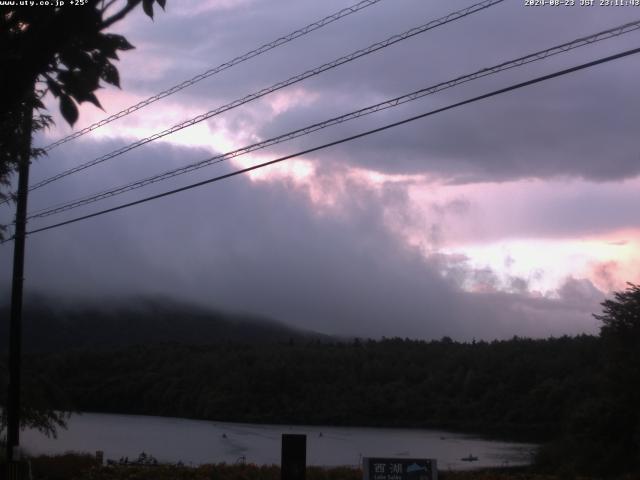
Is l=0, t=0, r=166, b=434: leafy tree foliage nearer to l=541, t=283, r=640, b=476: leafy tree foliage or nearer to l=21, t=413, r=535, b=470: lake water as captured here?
l=21, t=413, r=535, b=470: lake water

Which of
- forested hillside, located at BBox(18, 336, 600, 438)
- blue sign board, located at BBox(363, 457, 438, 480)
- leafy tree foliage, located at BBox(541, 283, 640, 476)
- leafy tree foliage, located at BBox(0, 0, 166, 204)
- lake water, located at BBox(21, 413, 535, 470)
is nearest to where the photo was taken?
leafy tree foliage, located at BBox(0, 0, 166, 204)

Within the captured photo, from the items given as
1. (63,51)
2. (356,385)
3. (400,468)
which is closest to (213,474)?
Answer: (400,468)

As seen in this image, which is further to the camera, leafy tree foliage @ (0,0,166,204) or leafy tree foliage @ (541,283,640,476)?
leafy tree foliage @ (541,283,640,476)

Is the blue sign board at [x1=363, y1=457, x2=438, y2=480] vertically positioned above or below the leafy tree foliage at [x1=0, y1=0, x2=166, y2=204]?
below

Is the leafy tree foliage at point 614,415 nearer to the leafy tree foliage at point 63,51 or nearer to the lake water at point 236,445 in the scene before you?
the lake water at point 236,445

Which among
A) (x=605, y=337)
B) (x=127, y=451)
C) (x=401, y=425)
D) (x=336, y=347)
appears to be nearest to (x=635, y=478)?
(x=605, y=337)

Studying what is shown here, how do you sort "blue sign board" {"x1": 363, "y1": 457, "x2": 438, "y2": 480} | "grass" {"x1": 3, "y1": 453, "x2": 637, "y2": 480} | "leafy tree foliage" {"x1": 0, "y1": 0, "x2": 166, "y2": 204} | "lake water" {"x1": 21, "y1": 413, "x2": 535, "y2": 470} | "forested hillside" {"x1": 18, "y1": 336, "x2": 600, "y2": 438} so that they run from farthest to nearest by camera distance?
"forested hillside" {"x1": 18, "y1": 336, "x2": 600, "y2": 438} < "lake water" {"x1": 21, "y1": 413, "x2": 535, "y2": 470} < "grass" {"x1": 3, "y1": 453, "x2": 637, "y2": 480} < "blue sign board" {"x1": 363, "y1": 457, "x2": 438, "y2": 480} < "leafy tree foliage" {"x1": 0, "y1": 0, "x2": 166, "y2": 204}

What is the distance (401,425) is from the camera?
6406cm

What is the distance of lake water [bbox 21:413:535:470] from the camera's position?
33.5 meters

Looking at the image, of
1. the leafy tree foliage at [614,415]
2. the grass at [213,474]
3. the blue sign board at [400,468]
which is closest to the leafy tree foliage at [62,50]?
the blue sign board at [400,468]

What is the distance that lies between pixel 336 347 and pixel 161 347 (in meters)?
19.7

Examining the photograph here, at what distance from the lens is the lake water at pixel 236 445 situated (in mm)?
33500

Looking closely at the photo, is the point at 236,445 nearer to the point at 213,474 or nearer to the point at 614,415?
the point at 614,415

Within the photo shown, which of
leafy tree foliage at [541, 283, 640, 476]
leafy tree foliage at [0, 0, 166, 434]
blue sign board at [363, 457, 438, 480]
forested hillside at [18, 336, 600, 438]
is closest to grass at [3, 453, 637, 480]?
blue sign board at [363, 457, 438, 480]
